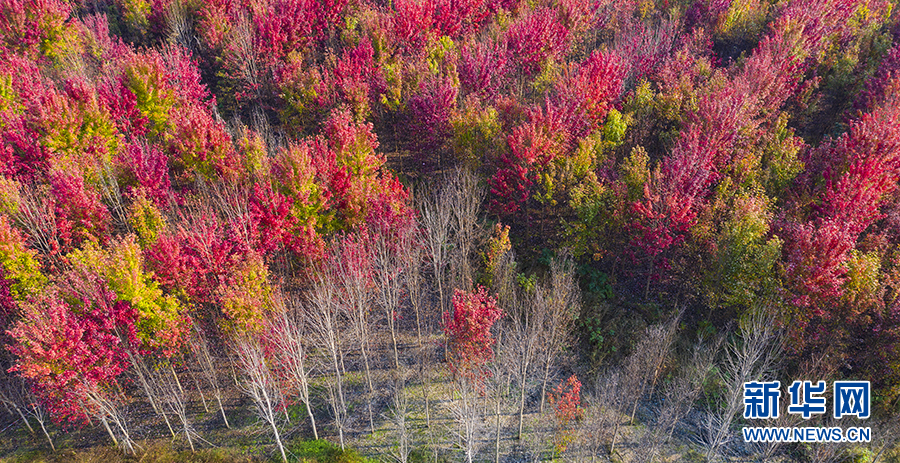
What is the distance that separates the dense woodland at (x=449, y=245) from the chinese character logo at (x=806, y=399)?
3.67 ft

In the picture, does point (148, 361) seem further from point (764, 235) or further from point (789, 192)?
point (789, 192)

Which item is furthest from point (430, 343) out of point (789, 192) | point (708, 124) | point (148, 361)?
point (789, 192)

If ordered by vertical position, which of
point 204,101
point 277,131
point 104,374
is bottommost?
point 104,374

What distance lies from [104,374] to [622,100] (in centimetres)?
3587

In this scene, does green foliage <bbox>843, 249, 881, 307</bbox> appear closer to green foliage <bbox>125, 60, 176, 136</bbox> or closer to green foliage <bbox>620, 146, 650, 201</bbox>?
green foliage <bbox>620, 146, 650, 201</bbox>

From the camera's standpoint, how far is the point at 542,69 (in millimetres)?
39031

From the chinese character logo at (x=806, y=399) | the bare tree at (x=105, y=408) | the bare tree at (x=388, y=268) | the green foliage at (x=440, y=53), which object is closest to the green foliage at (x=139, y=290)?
the bare tree at (x=105, y=408)

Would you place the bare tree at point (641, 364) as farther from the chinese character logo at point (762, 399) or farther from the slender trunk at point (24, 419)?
the slender trunk at point (24, 419)

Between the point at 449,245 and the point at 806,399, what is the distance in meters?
19.4

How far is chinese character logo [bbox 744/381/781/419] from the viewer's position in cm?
2125

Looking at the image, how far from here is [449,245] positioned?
91.2 ft

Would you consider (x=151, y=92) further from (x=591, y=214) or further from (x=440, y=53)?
(x=591, y=214)

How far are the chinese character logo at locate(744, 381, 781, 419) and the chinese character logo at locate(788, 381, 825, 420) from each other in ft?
2.30

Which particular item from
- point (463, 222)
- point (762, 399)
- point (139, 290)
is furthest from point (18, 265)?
point (762, 399)
